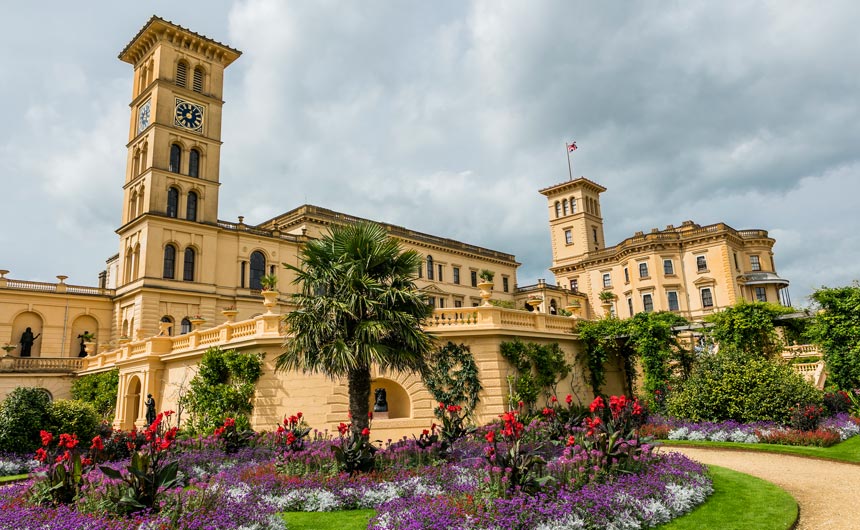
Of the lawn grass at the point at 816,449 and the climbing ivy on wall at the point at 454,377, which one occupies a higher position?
the climbing ivy on wall at the point at 454,377

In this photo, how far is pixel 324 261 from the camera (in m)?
15.5

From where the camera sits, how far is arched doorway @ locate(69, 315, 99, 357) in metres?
39.2

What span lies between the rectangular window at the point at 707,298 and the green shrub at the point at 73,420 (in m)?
51.3

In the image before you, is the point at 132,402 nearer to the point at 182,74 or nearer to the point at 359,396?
the point at 359,396

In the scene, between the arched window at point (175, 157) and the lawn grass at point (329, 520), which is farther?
the arched window at point (175, 157)

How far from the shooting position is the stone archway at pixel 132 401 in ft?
94.0

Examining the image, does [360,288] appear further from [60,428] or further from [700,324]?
[700,324]

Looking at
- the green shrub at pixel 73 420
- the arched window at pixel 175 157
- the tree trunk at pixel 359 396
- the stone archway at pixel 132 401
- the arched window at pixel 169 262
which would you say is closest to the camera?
the tree trunk at pixel 359 396

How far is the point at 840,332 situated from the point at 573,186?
49.7 m

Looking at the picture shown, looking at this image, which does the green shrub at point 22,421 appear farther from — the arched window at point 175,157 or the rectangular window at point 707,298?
the rectangular window at point 707,298

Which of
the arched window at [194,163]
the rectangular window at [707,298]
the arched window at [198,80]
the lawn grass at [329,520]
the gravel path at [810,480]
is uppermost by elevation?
the arched window at [198,80]

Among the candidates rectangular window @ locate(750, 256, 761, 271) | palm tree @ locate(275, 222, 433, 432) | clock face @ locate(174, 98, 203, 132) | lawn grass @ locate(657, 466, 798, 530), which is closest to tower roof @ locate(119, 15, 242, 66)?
clock face @ locate(174, 98, 203, 132)

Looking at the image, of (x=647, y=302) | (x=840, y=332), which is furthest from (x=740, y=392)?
(x=647, y=302)

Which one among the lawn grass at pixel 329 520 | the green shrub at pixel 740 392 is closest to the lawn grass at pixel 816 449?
the green shrub at pixel 740 392
